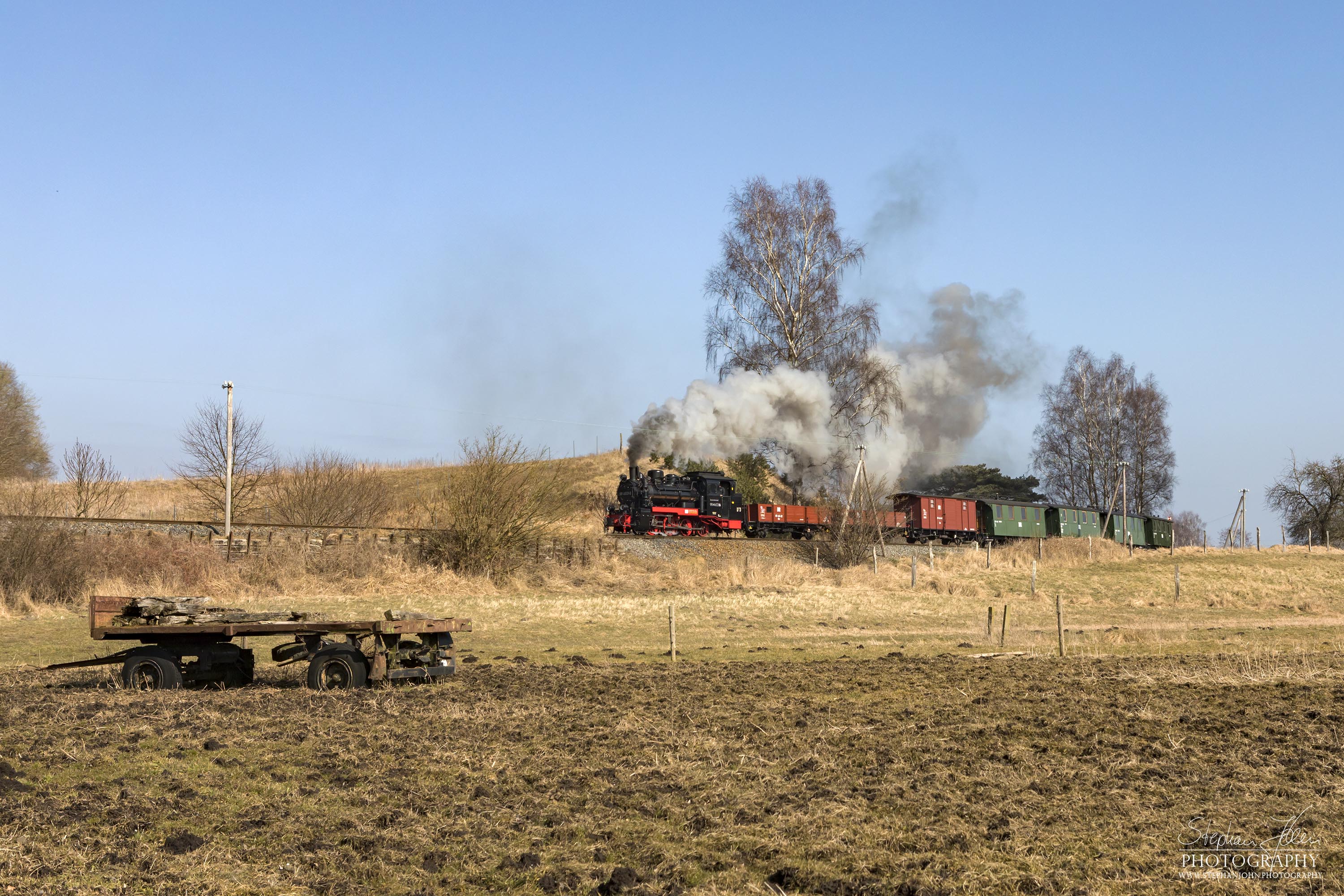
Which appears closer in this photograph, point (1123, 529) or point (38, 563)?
point (38, 563)

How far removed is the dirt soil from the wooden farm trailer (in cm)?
43

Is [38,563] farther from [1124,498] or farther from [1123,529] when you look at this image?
[1123,529]

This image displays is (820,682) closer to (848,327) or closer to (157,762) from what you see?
(157,762)

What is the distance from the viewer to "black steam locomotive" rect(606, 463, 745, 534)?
44.8m

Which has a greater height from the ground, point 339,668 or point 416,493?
point 416,493

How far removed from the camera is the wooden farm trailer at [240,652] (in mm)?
14617

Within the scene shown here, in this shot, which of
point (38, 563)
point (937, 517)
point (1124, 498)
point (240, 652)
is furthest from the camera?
point (1124, 498)

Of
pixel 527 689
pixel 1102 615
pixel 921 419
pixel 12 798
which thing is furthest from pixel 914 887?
pixel 921 419

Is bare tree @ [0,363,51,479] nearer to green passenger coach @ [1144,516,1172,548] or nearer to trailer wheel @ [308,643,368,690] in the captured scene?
trailer wheel @ [308,643,368,690]

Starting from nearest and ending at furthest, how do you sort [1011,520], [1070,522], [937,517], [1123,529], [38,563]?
[38,563] < [937,517] < [1011,520] < [1070,522] < [1123,529]

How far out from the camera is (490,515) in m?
36.1

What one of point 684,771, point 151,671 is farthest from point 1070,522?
point 684,771

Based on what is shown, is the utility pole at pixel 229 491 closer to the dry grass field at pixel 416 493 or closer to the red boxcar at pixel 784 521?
the dry grass field at pixel 416 493

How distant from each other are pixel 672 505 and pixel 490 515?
37.2 feet
